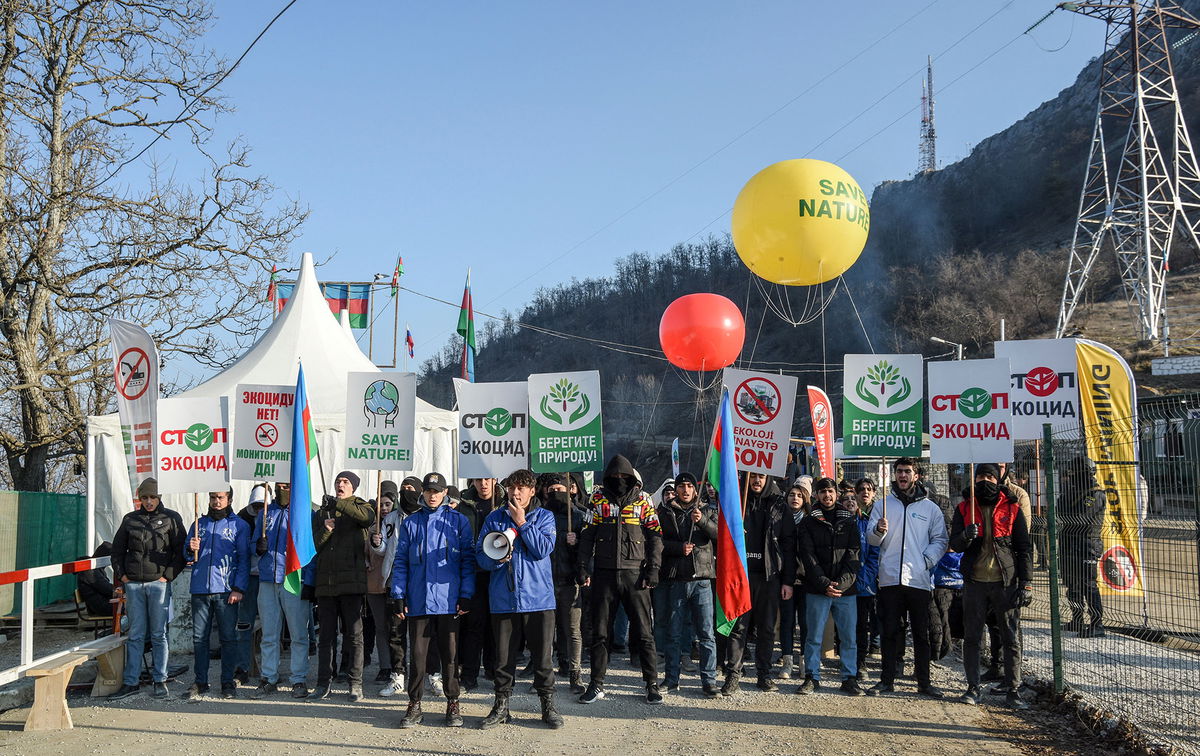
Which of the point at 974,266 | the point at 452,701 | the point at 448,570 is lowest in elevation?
the point at 452,701

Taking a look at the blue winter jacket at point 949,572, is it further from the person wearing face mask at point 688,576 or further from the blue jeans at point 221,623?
the blue jeans at point 221,623

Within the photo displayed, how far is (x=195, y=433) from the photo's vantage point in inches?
344

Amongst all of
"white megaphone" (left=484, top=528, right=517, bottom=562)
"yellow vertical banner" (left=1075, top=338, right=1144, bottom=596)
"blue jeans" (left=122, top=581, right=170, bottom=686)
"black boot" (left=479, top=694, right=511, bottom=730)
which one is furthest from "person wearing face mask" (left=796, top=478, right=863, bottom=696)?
"blue jeans" (left=122, top=581, right=170, bottom=686)

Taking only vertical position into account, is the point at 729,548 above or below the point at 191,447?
below

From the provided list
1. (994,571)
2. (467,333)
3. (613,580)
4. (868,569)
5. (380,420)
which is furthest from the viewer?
(467,333)

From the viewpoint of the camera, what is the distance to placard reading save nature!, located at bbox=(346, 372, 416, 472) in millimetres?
9109

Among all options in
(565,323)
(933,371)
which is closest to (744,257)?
(933,371)

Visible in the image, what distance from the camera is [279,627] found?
848 centimetres

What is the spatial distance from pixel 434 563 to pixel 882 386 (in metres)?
4.92

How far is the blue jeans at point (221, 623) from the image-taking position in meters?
8.25

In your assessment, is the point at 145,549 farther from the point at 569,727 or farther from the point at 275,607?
the point at 569,727

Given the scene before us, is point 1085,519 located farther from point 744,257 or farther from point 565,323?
point 565,323

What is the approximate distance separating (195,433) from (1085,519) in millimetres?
8418

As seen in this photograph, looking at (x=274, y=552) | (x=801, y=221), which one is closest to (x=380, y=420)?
(x=274, y=552)
